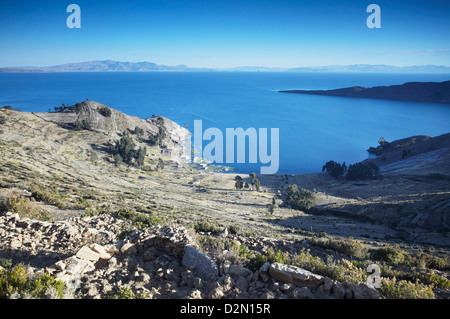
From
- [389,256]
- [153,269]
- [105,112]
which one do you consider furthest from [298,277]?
[105,112]

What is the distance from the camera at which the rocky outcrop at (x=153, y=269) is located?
15.0 ft

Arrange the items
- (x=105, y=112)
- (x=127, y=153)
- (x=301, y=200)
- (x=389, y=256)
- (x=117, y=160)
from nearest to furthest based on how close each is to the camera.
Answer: (x=389, y=256), (x=301, y=200), (x=117, y=160), (x=127, y=153), (x=105, y=112)

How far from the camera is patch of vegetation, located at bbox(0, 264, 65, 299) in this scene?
13.1 feet

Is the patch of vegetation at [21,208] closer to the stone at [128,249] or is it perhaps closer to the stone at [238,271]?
the stone at [128,249]

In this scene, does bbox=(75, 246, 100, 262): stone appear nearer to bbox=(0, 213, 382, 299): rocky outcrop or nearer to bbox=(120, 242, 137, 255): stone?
bbox=(0, 213, 382, 299): rocky outcrop

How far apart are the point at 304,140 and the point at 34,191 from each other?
76.2 meters

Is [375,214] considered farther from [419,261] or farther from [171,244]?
[171,244]

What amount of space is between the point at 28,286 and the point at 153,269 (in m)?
2.19

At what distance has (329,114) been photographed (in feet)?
385

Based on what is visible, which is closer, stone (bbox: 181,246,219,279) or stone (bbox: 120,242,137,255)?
stone (bbox: 181,246,219,279)

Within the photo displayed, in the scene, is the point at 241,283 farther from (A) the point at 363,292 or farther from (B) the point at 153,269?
(A) the point at 363,292

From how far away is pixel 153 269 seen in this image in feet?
18.0

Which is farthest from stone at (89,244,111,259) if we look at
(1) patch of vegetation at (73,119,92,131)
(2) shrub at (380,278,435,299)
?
(1) patch of vegetation at (73,119,92,131)

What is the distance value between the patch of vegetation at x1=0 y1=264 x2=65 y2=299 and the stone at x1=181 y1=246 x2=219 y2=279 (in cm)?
237
